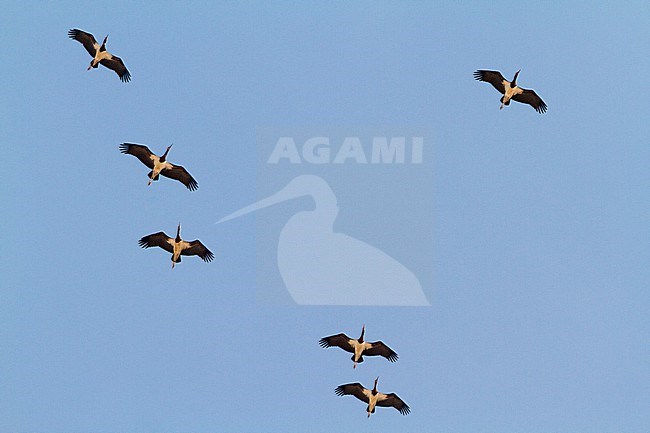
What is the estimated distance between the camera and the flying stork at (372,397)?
3027cm

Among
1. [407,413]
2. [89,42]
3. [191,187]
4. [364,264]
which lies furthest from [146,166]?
[407,413]

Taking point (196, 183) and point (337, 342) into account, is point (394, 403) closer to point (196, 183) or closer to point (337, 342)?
point (337, 342)

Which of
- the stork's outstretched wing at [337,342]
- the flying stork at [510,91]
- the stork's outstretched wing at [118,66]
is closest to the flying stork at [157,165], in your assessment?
the stork's outstretched wing at [118,66]

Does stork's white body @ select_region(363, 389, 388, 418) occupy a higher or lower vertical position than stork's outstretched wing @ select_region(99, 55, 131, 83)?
lower

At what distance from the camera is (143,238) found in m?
29.7

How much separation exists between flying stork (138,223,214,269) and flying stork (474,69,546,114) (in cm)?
705

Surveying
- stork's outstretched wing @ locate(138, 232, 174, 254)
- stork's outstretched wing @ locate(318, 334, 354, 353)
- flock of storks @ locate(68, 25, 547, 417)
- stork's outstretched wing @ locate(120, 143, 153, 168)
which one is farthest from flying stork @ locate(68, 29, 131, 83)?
stork's outstretched wing @ locate(318, 334, 354, 353)

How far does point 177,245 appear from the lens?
29.8 metres

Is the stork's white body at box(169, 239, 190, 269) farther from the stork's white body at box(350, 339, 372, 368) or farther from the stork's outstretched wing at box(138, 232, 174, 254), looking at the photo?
the stork's white body at box(350, 339, 372, 368)

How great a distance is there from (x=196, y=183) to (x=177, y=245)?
1431 mm

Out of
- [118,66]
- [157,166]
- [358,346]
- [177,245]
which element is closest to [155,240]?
[177,245]

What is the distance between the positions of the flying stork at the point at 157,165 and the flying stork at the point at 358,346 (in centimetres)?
450

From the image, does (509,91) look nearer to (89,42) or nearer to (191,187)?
(191,187)

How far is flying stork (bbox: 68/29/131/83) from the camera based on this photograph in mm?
28906
